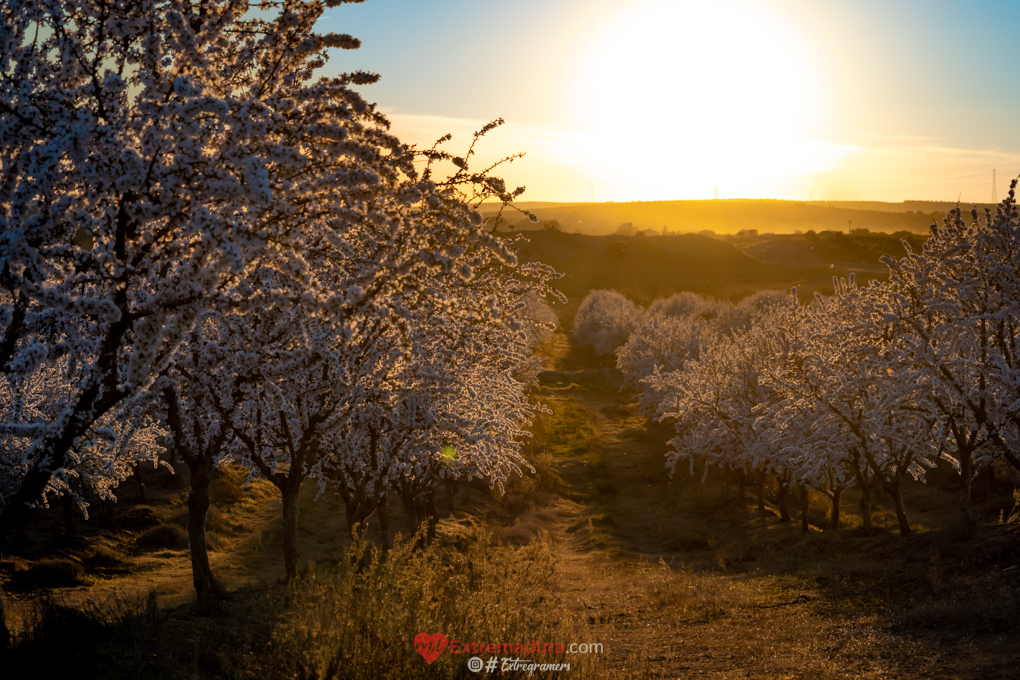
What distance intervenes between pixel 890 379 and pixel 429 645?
1628 cm

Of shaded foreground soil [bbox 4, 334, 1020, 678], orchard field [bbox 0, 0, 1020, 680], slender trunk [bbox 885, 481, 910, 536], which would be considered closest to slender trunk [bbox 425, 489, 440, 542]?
orchard field [bbox 0, 0, 1020, 680]

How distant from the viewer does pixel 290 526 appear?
1353 centimetres

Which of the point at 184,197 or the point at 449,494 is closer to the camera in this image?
the point at 184,197

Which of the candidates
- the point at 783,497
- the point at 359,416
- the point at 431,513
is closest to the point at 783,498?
the point at 783,497

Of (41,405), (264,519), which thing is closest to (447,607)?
(41,405)

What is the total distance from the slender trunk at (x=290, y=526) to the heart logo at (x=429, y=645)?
686cm

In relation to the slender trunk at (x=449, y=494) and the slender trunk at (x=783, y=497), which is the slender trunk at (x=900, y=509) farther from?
the slender trunk at (x=449, y=494)

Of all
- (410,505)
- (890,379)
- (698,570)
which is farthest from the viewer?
(698,570)

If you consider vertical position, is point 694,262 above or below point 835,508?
above

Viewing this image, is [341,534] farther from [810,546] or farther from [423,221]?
[423,221]

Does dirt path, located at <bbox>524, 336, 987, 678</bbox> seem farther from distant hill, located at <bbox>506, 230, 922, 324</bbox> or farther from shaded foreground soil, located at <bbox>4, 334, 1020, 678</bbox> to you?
distant hill, located at <bbox>506, 230, 922, 324</bbox>

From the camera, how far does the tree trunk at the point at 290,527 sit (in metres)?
13.4

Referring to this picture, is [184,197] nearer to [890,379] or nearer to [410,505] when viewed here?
[410,505]

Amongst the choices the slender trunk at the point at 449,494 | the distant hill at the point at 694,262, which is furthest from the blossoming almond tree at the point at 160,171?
the distant hill at the point at 694,262
